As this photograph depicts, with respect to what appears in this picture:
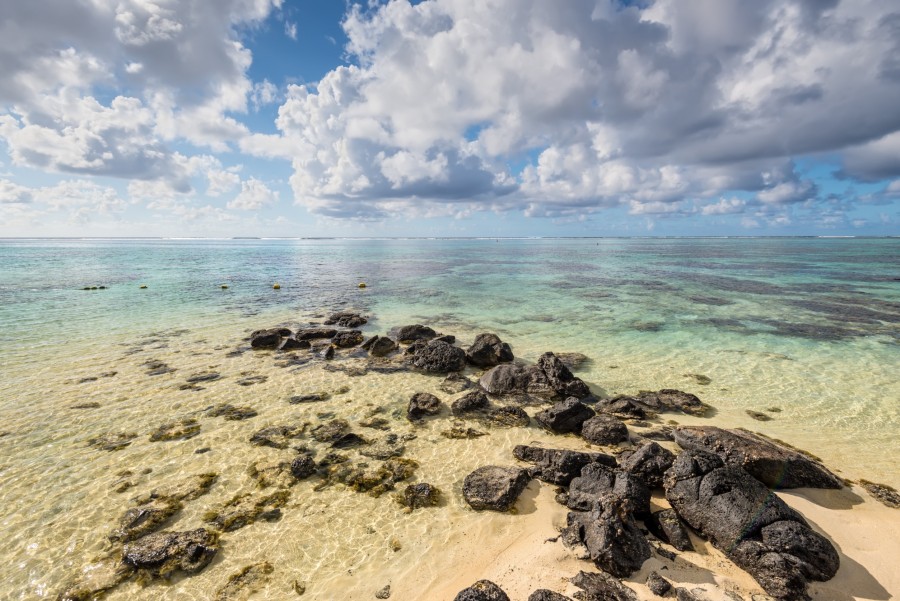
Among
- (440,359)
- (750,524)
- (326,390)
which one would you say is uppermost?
(750,524)

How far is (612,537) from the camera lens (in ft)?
21.9

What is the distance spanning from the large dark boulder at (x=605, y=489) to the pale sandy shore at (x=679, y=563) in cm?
52

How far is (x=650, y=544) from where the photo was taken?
723 centimetres

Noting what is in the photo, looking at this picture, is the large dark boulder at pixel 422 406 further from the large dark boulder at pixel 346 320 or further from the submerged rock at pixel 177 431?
the large dark boulder at pixel 346 320

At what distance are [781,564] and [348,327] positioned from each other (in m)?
22.1

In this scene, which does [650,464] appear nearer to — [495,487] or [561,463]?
[561,463]

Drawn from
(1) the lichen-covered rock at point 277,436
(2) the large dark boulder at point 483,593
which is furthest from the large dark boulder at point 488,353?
(2) the large dark boulder at point 483,593

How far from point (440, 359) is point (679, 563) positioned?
1132 centimetres

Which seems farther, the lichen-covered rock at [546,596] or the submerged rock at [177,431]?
the submerged rock at [177,431]

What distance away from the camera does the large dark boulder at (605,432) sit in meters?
11.0

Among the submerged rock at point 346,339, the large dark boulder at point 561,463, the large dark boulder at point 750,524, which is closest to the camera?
the large dark boulder at point 750,524

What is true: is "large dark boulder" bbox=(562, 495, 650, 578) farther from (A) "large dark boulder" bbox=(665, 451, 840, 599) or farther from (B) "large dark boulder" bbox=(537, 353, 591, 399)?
(B) "large dark boulder" bbox=(537, 353, 591, 399)

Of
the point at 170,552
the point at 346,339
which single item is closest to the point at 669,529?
the point at 170,552

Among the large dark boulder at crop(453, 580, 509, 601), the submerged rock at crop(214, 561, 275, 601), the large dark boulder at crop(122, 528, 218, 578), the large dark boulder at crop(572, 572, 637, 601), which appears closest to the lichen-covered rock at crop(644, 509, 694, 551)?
the large dark boulder at crop(572, 572, 637, 601)
